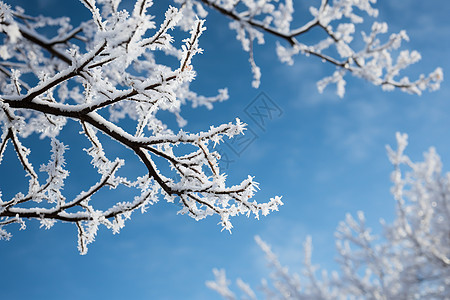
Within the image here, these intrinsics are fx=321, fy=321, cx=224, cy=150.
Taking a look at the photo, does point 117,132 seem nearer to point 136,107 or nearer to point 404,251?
point 136,107

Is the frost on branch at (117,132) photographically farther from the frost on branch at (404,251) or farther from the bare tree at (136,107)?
the frost on branch at (404,251)

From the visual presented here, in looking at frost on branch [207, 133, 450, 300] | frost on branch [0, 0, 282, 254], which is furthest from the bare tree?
frost on branch [207, 133, 450, 300]

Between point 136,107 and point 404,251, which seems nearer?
point 136,107

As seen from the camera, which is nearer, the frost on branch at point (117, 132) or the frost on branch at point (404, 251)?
the frost on branch at point (117, 132)

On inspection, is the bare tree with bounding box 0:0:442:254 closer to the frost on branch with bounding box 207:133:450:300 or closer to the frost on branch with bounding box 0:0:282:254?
the frost on branch with bounding box 0:0:282:254

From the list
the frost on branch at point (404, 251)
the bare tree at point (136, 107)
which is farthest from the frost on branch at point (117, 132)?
the frost on branch at point (404, 251)

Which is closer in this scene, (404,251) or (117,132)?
(117,132)

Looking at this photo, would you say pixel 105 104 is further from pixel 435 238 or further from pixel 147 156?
pixel 435 238

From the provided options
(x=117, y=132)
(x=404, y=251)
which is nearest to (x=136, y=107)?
(x=117, y=132)

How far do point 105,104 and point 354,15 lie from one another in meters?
3.07

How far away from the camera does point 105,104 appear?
1.75 metres

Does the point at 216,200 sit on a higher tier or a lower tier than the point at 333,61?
lower

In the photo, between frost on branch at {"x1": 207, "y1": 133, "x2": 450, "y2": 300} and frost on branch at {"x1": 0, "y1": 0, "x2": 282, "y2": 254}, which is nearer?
frost on branch at {"x1": 0, "y1": 0, "x2": 282, "y2": 254}

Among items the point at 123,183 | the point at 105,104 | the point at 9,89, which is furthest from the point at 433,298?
the point at 9,89
